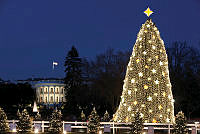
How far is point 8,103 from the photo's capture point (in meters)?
58.9

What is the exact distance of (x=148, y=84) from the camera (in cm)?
1631

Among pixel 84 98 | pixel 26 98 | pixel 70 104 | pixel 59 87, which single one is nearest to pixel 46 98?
pixel 59 87

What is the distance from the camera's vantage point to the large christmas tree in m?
16.1

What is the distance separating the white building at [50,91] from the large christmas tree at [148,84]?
85.9m

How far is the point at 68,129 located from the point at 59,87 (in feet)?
282

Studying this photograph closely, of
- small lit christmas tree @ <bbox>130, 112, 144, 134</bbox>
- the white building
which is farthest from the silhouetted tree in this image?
the white building

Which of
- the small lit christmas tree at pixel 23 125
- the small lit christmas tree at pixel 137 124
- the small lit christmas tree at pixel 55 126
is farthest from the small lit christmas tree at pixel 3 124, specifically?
the small lit christmas tree at pixel 137 124

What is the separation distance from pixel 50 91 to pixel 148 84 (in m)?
87.7

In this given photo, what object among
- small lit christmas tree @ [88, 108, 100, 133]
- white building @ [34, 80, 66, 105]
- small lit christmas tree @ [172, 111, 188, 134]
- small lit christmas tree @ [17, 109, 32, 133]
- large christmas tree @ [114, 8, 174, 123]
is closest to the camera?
small lit christmas tree @ [172, 111, 188, 134]

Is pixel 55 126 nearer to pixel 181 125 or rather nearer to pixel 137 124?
pixel 137 124

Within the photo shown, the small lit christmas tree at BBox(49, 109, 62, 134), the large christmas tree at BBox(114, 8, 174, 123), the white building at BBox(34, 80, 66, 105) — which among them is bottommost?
the small lit christmas tree at BBox(49, 109, 62, 134)

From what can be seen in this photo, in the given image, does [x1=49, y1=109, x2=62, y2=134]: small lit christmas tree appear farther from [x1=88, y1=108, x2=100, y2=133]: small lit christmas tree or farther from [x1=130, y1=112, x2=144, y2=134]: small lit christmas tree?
[x1=130, y1=112, x2=144, y2=134]: small lit christmas tree

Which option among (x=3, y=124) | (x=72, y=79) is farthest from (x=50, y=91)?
(x=3, y=124)

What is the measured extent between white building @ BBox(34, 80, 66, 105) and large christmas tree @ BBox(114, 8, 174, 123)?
8593 cm
